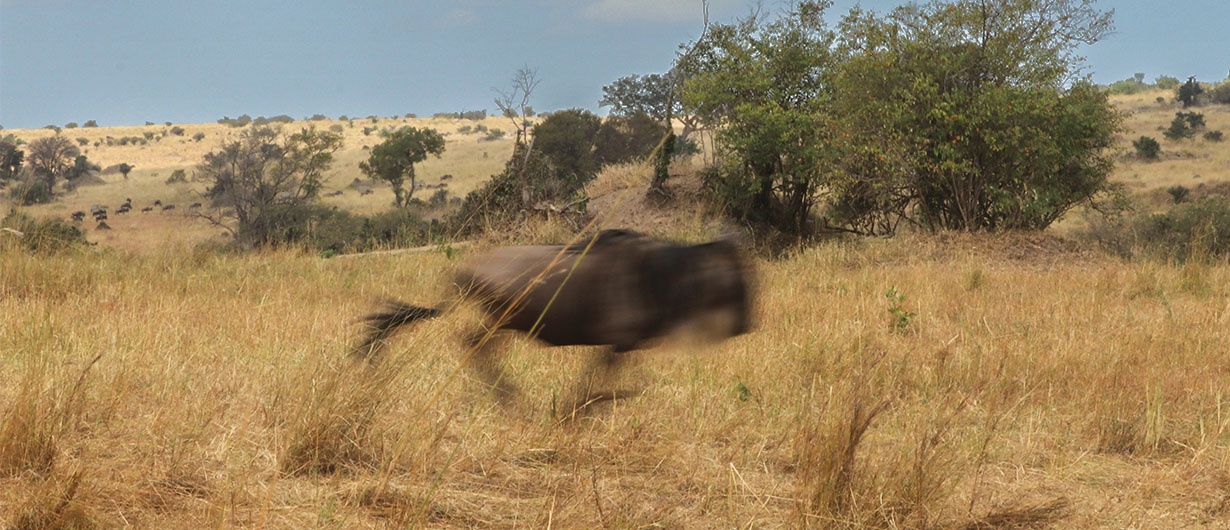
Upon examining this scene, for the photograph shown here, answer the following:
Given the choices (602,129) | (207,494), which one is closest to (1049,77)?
(207,494)

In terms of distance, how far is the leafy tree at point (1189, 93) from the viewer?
205 feet

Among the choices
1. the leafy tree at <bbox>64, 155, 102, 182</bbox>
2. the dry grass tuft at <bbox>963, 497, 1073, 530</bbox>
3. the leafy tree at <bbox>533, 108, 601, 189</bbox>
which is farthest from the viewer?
the leafy tree at <bbox>64, 155, 102, 182</bbox>

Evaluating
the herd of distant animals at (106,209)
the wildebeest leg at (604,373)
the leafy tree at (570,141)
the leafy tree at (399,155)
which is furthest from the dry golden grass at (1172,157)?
the herd of distant animals at (106,209)

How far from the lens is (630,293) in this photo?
104 inches

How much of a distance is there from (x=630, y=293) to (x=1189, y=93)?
7253cm

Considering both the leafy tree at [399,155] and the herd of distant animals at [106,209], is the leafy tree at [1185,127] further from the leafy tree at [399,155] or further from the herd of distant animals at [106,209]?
the herd of distant animals at [106,209]

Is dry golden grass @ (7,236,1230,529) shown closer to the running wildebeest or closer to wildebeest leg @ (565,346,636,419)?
the running wildebeest

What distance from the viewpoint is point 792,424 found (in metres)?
4.02

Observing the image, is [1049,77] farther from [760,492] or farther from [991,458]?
[760,492]

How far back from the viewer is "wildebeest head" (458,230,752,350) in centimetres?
262

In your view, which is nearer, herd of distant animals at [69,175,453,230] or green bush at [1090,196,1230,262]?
green bush at [1090,196,1230,262]

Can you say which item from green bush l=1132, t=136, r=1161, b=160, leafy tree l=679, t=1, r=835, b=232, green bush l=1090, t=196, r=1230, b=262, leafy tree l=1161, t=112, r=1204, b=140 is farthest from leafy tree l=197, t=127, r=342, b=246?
leafy tree l=1161, t=112, r=1204, b=140

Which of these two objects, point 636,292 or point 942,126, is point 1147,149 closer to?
point 942,126

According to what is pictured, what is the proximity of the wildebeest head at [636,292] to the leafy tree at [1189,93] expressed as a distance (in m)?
71.3
